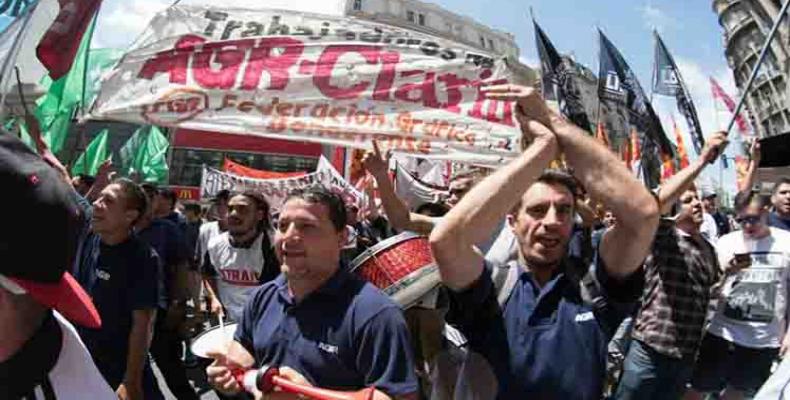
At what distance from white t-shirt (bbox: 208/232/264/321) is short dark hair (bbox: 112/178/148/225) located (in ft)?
3.89

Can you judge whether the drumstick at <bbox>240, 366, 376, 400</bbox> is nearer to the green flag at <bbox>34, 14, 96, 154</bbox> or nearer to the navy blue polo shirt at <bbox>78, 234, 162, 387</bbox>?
Result: the navy blue polo shirt at <bbox>78, 234, 162, 387</bbox>

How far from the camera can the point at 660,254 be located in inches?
180

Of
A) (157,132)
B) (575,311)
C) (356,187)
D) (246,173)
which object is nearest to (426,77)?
(575,311)

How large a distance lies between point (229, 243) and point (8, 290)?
4.29 m

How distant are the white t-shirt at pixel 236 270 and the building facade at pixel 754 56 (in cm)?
4001

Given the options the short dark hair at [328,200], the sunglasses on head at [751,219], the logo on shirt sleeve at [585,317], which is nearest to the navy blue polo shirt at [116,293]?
the short dark hair at [328,200]

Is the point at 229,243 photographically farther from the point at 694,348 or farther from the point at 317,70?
the point at 694,348

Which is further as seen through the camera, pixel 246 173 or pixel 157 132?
pixel 157 132

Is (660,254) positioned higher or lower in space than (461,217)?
lower

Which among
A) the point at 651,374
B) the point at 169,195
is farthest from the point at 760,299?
the point at 169,195

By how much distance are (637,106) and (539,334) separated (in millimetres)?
5012

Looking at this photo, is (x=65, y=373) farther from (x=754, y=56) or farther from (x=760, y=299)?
(x=754, y=56)

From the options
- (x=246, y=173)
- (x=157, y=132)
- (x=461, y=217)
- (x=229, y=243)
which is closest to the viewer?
(x=461, y=217)

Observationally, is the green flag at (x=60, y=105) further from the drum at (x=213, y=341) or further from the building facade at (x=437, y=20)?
the building facade at (x=437, y=20)
